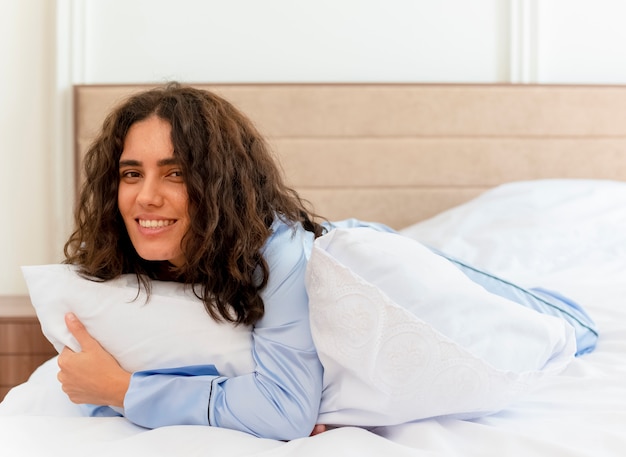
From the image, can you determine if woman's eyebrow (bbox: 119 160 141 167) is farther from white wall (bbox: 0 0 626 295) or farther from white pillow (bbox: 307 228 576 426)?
white wall (bbox: 0 0 626 295)

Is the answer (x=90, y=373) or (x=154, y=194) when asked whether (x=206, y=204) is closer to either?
(x=154, y=194)

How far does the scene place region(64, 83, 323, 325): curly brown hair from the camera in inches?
46.3

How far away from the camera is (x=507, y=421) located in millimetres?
1084

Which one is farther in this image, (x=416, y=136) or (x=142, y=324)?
(x=416, y=136)

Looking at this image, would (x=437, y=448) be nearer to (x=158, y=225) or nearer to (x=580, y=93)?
(x=158, y=225)

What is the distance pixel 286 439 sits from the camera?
1.08 metres

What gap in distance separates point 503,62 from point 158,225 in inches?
75.7

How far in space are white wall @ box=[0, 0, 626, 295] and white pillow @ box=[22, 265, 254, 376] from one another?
58.7 inches

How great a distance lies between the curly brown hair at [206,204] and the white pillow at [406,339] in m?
0.13

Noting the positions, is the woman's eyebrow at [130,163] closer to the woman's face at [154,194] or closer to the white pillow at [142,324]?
the woman's face at [154,194]

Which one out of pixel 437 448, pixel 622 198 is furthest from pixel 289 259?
pixel 622 198

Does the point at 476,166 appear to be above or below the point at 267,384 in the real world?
above

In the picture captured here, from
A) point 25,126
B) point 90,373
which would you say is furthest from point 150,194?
point 25,126

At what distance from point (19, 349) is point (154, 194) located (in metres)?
1.19
